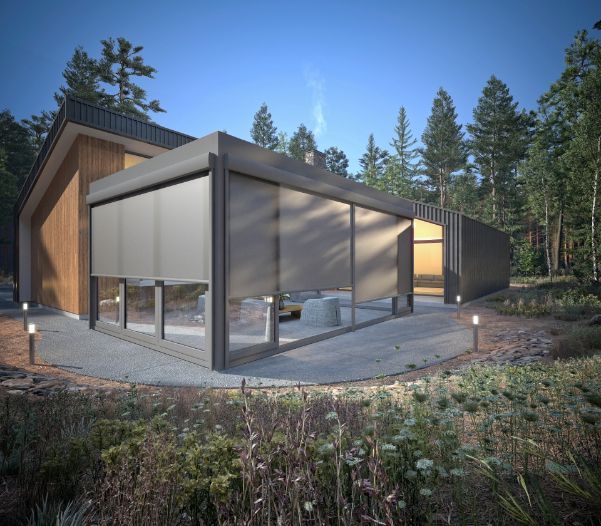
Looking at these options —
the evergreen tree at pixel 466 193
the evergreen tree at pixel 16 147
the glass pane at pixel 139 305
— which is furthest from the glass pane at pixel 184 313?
the evergreen tree at pixel 16 147

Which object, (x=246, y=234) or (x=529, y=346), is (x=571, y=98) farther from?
(x=246, y=234)

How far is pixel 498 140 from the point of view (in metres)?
37.8

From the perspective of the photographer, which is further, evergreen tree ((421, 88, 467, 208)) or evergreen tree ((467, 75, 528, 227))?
evergreen tree ((421, 88, 467, 208))

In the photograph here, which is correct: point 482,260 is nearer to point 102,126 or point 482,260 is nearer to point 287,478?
point 102,126

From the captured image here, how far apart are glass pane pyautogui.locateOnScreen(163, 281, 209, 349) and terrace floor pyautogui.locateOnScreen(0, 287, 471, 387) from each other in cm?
74

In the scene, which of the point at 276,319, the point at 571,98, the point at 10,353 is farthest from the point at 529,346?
the point at 571,98

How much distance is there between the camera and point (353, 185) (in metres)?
10.5

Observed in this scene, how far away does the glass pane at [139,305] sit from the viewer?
9055 mm

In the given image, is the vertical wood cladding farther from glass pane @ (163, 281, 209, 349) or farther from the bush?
the bush

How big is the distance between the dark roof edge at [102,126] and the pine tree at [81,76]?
60.8 ft

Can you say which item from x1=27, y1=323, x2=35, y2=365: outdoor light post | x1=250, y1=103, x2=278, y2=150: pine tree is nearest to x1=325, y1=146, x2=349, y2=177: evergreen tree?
x1=250, y1=103, x2=278, y2=150: pine tree

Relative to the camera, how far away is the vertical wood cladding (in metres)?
12.0

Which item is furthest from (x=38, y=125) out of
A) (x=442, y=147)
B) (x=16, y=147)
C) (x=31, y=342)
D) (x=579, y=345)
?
(x=579, y=345)

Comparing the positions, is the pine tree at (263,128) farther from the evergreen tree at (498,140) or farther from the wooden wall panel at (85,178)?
the wooden wall panel at (85,178)
